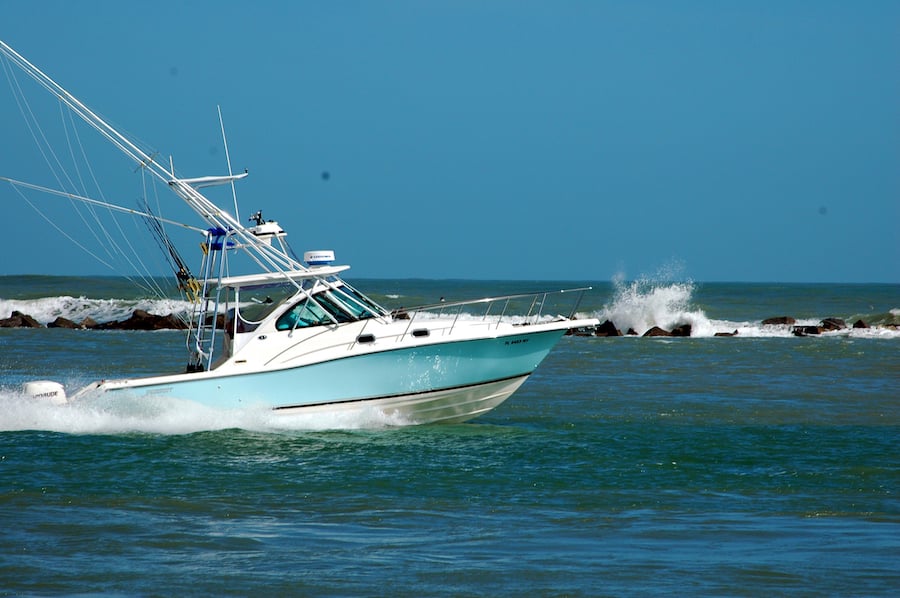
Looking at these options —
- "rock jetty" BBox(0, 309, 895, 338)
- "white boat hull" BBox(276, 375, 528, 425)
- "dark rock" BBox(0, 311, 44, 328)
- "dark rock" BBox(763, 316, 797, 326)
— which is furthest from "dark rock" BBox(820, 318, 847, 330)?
"dark rock" BBox(0, 311, 44, 328)

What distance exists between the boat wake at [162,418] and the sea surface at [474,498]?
29mm

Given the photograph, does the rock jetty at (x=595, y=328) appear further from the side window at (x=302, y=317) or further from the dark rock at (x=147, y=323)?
the side window at (x=302, y=317)

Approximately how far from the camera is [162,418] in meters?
14.4

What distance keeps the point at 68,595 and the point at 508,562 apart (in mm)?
3139

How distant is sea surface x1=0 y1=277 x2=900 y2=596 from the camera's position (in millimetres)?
8055

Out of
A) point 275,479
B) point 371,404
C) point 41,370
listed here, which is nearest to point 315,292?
point 371,404

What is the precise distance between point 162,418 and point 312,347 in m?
2.13

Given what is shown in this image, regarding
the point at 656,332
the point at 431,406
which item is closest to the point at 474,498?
the point at 431,406

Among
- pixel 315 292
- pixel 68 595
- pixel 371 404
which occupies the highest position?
pixel 315 292

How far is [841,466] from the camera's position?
42.2 feet

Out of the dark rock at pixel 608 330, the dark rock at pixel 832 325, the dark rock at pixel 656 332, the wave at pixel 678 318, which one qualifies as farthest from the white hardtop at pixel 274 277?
the dark rock at pixel 832 325

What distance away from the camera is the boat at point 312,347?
14.4 metres

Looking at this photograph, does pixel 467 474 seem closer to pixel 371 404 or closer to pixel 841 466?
pixel 371 404

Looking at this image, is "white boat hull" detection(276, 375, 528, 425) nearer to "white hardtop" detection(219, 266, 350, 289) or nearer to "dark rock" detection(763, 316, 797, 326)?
"white hardtop" detection(219, 266, 350, 289)
